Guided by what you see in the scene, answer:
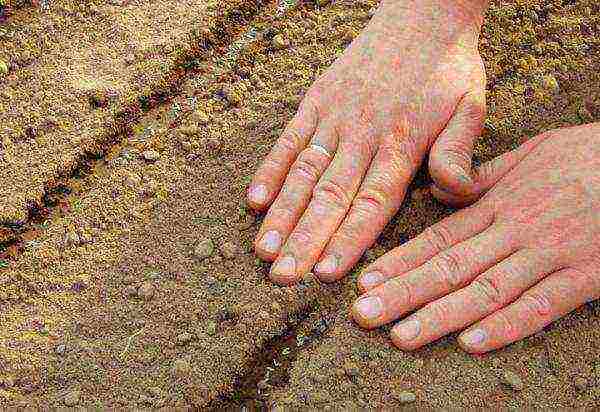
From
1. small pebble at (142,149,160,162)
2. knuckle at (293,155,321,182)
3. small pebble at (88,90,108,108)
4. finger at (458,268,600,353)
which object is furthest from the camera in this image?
small pebble at (88,90,108,108)

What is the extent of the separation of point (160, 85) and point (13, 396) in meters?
1.07

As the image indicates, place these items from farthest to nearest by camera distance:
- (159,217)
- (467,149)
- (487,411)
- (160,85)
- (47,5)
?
(47,5), (160,85), (159,217), (467,149), (487,411)

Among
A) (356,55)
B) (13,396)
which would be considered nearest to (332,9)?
(356,55)

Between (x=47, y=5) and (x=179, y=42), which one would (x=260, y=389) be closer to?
(x=179, y=42)

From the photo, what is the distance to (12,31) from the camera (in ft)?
8.53

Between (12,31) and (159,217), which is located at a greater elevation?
(12,31)

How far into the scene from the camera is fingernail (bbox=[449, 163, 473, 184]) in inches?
74.2

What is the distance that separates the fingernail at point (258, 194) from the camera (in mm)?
2037

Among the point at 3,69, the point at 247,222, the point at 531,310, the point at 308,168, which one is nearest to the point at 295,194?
the point at 308,168

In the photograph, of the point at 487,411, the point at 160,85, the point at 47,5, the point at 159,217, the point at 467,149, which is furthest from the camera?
the point at 47,5

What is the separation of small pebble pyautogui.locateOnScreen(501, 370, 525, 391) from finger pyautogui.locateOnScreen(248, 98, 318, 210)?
0.74 m

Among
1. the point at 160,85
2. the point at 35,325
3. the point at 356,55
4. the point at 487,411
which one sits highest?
the point at 356,55

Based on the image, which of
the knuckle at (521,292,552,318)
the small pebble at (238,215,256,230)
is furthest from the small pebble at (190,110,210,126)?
the knuckle at (521,292,552,318)

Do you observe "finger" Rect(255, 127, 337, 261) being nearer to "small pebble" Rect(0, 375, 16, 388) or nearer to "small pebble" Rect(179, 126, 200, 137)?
"small pebble" Rect(179, 126, 200, 137)
